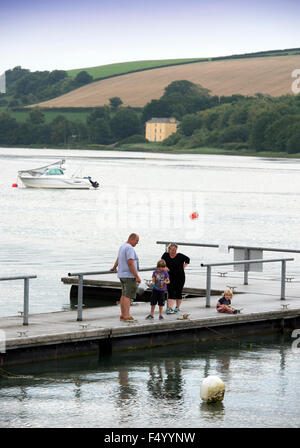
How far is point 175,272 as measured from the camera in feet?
A: 58.0

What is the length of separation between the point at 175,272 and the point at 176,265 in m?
0.16

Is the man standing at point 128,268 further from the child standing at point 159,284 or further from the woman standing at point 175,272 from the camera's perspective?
the woman standing at point 175,272

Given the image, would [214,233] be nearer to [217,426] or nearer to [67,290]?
[67,290]

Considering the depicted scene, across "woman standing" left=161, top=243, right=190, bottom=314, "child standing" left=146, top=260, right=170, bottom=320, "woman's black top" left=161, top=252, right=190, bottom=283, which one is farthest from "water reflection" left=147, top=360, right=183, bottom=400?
"woman's black top" left=161, top=252, right=190, bottom=283

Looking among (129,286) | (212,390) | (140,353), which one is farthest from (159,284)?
(212,390)

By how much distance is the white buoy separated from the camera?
1364 centimetres

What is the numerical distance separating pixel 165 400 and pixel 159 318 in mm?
3492

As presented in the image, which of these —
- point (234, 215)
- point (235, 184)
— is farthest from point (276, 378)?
point (235, 184)

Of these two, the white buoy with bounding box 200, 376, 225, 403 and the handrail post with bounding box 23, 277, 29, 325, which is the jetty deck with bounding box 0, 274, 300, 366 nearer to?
the handrail post with bounding box 23, 277, 29, 325

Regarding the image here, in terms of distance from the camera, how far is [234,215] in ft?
209

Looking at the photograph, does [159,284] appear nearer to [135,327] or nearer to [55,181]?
[135,327]

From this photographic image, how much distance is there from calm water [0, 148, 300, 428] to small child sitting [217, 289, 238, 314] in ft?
2.38

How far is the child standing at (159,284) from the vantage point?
1681 centimetres
